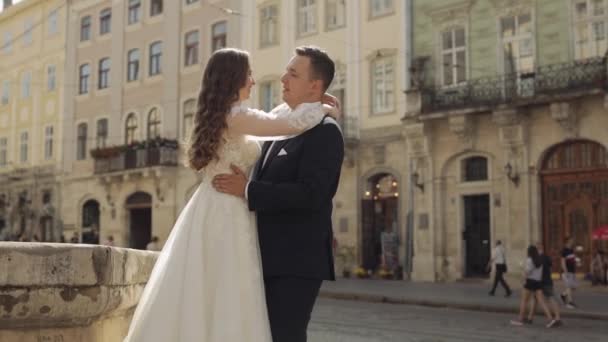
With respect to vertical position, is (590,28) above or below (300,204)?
above

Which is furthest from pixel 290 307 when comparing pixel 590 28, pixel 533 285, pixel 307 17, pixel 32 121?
pixel 32 121

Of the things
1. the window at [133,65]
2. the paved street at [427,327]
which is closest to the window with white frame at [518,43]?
the paved street at [427,327]

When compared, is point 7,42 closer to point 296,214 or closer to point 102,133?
point 102,133

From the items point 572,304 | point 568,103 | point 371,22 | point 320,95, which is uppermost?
point 371,22

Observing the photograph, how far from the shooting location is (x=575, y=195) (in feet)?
73.5

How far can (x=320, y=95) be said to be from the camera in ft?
12.0

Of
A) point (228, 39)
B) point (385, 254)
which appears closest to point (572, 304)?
point (385, 254)

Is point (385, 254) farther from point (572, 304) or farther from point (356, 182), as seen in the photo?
point (572, 304)

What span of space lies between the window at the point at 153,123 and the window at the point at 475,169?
16.8 metres

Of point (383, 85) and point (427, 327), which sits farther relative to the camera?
point (383, 85)

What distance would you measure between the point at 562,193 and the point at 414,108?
5.68 meters

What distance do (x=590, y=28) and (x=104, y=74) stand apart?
26.0 m

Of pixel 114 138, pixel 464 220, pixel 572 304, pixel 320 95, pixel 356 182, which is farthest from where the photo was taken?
pixel 114 138

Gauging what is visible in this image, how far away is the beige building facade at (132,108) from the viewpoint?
34.8 m
